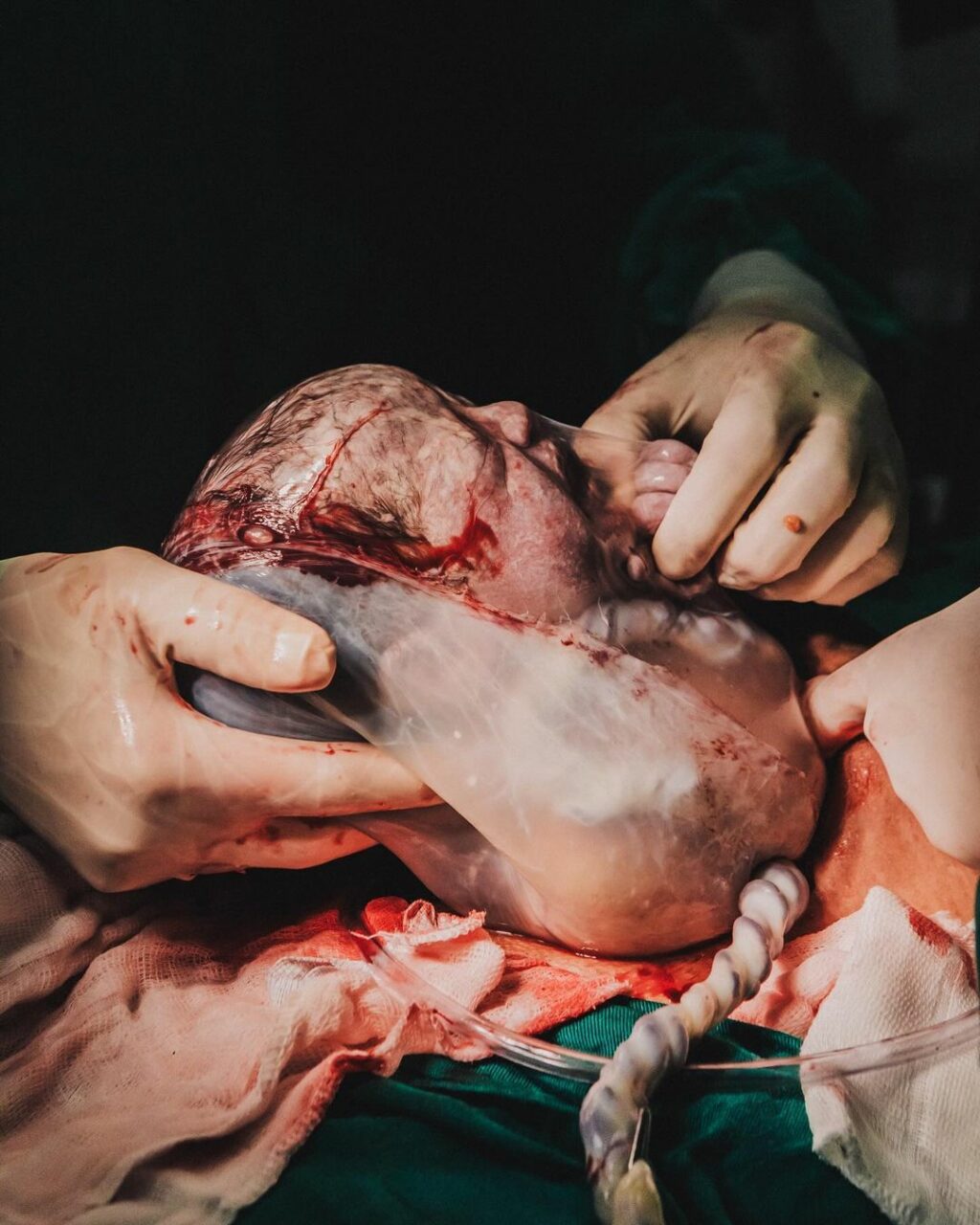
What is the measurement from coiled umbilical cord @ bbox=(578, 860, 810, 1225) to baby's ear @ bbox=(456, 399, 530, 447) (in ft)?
1.10

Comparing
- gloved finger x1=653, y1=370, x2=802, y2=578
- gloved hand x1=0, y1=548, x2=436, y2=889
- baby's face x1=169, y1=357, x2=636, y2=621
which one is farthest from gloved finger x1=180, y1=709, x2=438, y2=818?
gloved finger x1=653, y1=370, x2=802, y2=578

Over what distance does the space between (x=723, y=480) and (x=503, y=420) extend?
16cm

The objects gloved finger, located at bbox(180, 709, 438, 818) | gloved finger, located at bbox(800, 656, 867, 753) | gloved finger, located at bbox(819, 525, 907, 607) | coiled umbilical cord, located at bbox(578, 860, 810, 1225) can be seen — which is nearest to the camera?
coiled umbilical cord, located at bbox(578, 860, 810, 1225)

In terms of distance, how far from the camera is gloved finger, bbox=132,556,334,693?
1.77 feet

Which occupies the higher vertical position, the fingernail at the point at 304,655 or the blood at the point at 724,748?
the fingernail at the point at 304,655

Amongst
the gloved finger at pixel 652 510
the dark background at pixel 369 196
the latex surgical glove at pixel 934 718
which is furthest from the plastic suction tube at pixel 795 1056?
the dark background at pixel 369 196

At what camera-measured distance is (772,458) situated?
2.40 ft

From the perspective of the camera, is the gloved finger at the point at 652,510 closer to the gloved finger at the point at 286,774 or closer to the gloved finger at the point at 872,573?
the gloved finger at the point at 872,573

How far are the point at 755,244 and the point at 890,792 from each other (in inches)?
24.5

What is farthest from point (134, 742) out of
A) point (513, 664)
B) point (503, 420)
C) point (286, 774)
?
point (503, 420)

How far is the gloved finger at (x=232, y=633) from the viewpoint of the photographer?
21.2 inches

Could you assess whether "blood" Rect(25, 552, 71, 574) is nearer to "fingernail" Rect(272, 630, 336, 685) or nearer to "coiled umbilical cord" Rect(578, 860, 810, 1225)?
"fingernail" Rect(272, 630, 336, 685)

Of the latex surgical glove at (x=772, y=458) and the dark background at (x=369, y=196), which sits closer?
the latex surgical glove at (x=772, y=458)

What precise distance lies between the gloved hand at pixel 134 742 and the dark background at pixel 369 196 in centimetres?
24
